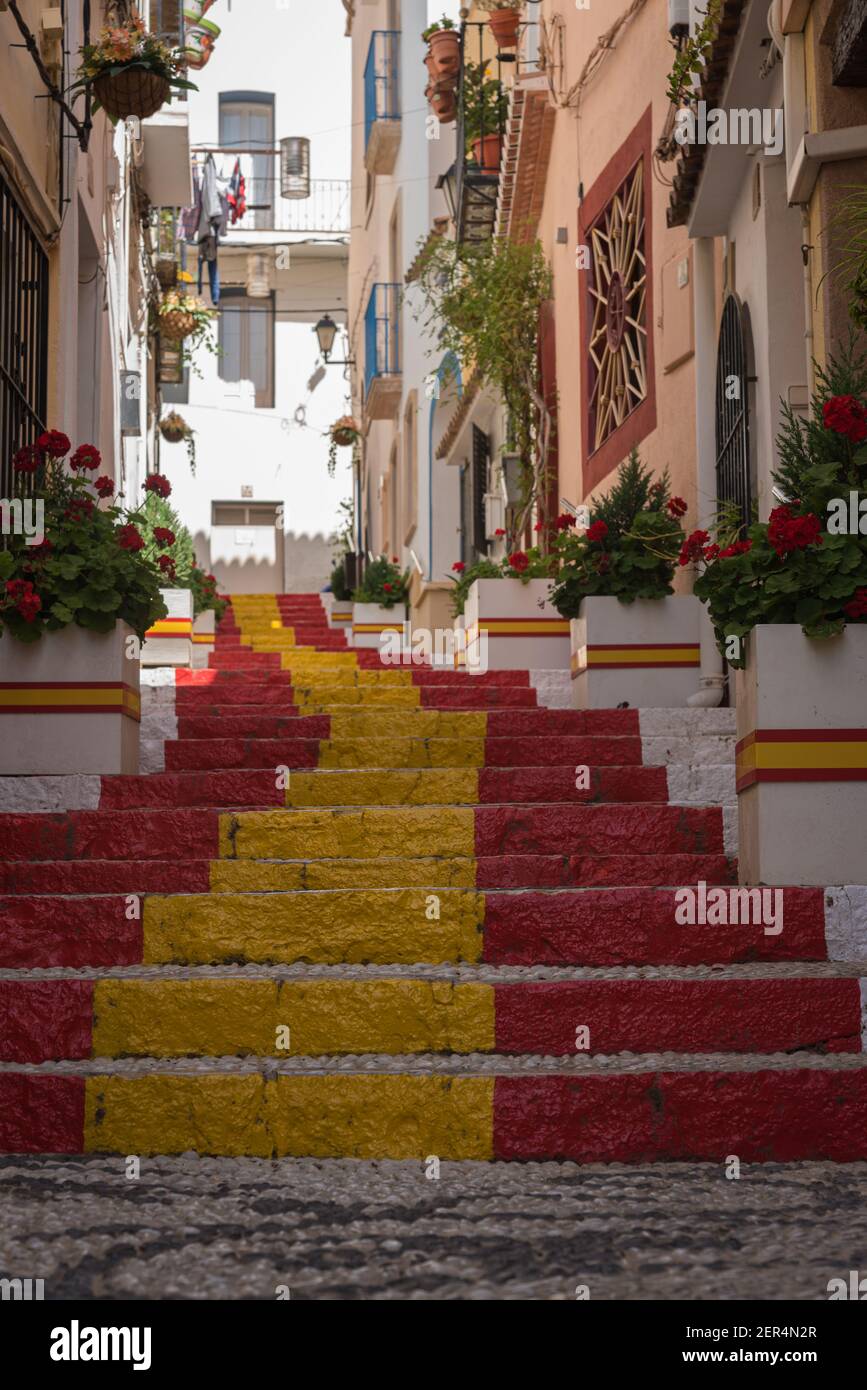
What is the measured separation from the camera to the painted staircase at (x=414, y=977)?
13.9 feet

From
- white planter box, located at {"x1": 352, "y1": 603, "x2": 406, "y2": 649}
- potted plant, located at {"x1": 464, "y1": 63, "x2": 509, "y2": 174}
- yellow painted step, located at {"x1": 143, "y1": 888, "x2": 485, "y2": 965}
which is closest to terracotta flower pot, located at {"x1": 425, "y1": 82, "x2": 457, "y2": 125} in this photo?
potted plant, located at {"x1": 464, "y1": 63, "x2": 509, "y2": 174}

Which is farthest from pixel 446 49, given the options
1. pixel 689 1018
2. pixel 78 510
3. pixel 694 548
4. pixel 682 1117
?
pixel 682 1117

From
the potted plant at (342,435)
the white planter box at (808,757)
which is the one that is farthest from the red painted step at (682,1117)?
the potted plant at (342,435)

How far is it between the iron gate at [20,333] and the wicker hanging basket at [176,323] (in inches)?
375

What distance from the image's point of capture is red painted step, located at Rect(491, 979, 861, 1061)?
15.1 feet

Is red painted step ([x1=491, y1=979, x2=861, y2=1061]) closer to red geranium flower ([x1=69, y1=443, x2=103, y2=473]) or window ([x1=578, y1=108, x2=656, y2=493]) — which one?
red geranium flower ([x1=69, y1=443, x2=103, y2=473])

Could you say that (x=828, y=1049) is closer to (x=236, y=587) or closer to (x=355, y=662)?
(x=355, y=662)

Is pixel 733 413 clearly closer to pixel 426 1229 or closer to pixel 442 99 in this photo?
pixel 426 1229

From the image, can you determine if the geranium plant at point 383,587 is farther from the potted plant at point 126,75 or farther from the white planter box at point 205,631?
the potted plant at point 126,75

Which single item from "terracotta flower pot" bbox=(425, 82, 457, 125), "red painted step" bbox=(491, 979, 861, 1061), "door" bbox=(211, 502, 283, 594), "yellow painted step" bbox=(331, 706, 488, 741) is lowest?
"red painted step" bbox=(491, 979, 861, 1061)

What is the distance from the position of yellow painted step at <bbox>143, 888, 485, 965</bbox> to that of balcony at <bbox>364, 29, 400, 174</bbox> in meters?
18.6

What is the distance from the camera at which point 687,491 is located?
31.1 feet

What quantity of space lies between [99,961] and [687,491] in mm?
5326
